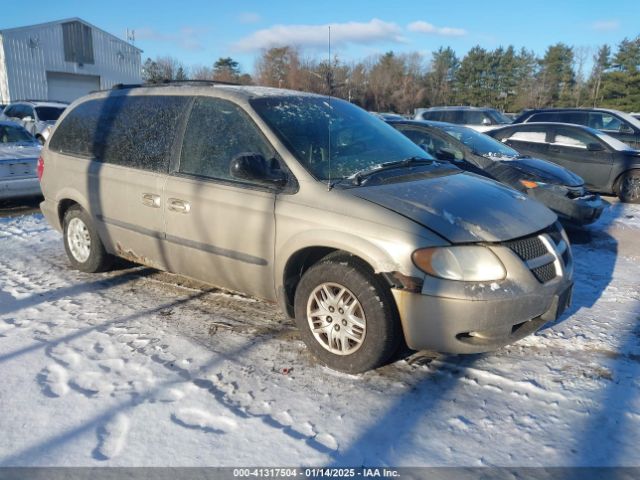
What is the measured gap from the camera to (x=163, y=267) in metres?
4.42

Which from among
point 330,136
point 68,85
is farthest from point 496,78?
point 330,136

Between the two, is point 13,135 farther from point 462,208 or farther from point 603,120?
point 603,120

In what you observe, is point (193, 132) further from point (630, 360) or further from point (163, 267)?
point (630, 360)

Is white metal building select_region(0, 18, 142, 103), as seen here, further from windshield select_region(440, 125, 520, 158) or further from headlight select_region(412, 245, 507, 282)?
headlight select_region(412, 245, 507, 282)

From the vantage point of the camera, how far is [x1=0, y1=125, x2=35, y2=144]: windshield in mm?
8867

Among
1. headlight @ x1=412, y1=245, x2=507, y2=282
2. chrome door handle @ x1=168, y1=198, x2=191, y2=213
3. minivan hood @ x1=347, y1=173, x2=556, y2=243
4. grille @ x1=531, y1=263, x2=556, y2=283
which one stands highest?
minivan hood @ x1=347, y1=173, x2=556, y2=243

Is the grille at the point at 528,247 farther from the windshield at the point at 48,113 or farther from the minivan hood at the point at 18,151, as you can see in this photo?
the windshield at the point at 48,113

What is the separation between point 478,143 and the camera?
7328mm

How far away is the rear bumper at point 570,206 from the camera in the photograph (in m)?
6.52

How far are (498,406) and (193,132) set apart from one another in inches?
115

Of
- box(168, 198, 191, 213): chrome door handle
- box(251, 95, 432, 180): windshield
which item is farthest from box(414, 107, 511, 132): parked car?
box(168, 198, 191, 213): chrome door handle

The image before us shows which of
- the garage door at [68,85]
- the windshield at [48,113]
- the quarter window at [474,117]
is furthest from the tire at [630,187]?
the garage door at [68,85]

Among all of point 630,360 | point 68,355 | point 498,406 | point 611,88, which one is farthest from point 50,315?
point 611,88

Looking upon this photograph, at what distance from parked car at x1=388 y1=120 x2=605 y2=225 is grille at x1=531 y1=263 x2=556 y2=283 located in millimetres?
3324
